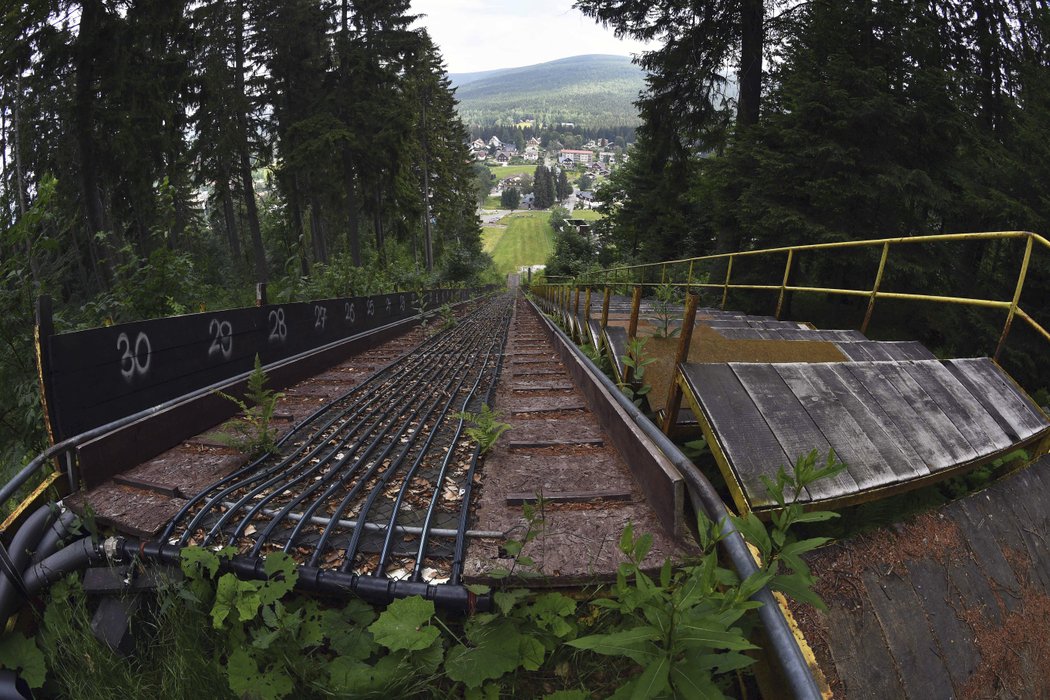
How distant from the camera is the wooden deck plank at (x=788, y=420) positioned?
1.77 m

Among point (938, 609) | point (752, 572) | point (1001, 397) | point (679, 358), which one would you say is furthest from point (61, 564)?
point (1001, 397)

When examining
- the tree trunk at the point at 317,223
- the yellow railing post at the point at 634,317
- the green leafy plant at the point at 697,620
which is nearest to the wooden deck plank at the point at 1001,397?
the green leafy plant at the point at 697,620

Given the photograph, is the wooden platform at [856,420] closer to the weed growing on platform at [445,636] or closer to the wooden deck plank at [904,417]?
the wooden deck plank at [904,417]

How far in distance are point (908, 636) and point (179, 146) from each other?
791 inches

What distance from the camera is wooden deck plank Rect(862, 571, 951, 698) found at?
4.50 ft

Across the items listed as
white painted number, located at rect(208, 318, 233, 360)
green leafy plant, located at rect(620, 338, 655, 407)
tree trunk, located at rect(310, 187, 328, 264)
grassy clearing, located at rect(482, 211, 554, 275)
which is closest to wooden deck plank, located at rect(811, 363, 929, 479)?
green leafy plant, located at rect(620, 338, 655, 407)

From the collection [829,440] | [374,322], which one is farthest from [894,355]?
[374,322]

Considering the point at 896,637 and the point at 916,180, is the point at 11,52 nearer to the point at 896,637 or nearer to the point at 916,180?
the point at 896,637

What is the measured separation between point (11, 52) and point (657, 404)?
15058 mm

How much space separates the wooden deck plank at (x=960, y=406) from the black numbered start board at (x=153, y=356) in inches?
202

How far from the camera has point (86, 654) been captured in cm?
188

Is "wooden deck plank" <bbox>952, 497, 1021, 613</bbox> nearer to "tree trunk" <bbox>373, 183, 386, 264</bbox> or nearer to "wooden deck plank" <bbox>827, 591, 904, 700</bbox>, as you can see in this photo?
"wooden deck plank" <bbox>827, 591, 904, 700</bbox>

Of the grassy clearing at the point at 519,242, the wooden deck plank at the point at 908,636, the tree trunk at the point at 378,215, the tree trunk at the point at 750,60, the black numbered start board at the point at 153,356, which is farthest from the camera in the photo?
the grassy clearing at the point at 519,242

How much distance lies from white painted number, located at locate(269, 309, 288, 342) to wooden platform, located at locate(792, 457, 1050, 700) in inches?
232
